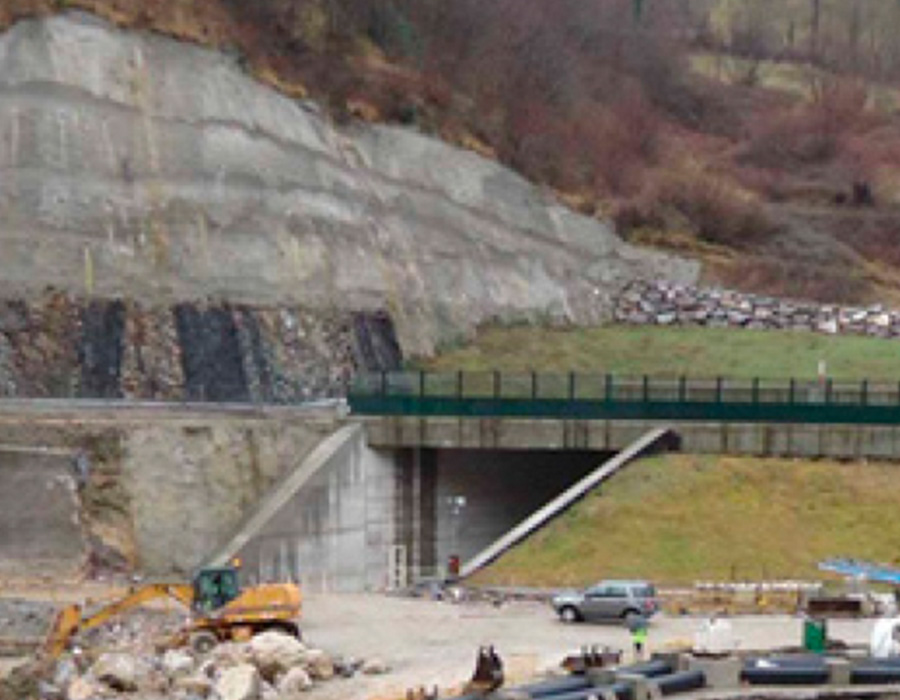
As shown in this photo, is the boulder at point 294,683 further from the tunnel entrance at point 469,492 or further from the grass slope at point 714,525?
the tunnel entrance at point 469,492

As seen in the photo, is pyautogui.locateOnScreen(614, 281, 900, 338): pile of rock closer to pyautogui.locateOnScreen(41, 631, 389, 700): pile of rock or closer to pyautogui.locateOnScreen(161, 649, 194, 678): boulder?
pyautogui.locateOnScreen(41, 631, 389, 700): pile of rock

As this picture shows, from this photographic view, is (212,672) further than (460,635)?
No

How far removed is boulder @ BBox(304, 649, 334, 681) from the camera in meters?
38.6

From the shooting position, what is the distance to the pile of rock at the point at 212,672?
1457 inches

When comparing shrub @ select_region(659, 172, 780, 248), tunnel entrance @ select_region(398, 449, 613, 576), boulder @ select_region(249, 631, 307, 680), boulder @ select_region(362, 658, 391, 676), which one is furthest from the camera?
shrub @ select_region(659, 172, 780, 248)

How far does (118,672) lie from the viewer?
123ft

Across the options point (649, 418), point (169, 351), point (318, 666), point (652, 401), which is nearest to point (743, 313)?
point (652, 401)

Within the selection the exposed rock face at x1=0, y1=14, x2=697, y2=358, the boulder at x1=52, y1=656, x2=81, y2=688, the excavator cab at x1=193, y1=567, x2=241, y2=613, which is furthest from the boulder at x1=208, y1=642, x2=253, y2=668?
the exposed rock face at x1=0, y1=14, x2=697, y2=358

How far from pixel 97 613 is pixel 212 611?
92.1 inches

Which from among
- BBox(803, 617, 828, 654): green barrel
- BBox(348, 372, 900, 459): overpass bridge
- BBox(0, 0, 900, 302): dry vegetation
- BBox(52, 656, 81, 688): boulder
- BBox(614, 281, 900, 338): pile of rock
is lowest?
BBox(52, 656, 81, 688): boulder

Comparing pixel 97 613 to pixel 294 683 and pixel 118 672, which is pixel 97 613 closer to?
pixel 118 672

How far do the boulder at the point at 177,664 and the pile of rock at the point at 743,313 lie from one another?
38.6m

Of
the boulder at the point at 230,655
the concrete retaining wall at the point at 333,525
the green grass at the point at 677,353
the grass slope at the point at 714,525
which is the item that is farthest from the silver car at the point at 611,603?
the green grass at the point at 677,353

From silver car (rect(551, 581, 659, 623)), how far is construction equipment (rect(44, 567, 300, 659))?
578 centimetres
